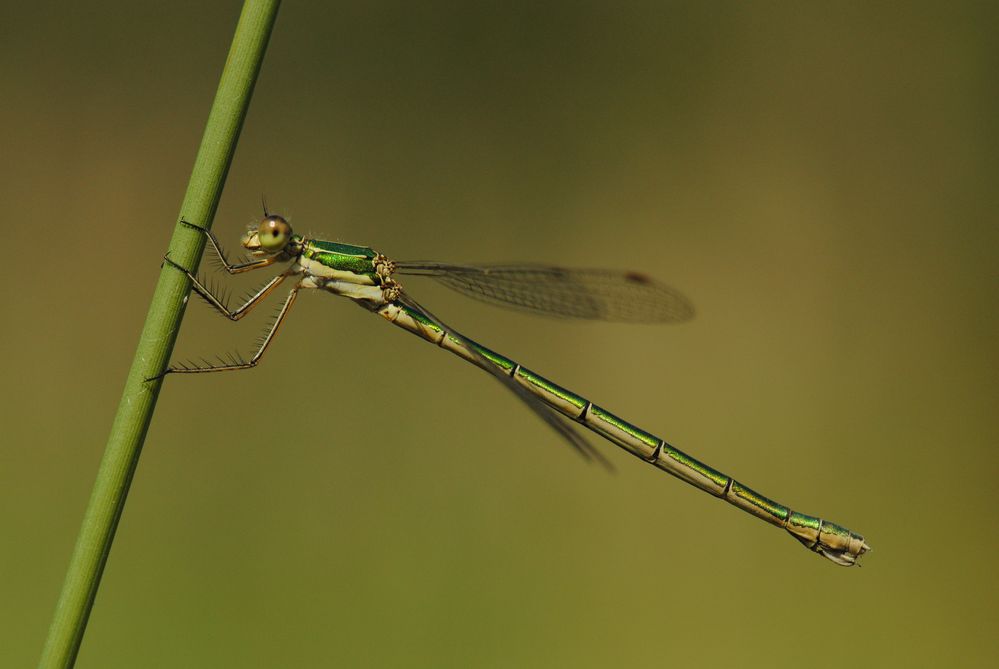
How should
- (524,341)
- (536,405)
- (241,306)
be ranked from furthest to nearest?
(524,341)
(536,405)
(241,306)

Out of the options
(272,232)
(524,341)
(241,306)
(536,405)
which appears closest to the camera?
(241,306)

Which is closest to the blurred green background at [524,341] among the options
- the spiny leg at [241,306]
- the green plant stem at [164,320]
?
the spiny leg at [241,306]

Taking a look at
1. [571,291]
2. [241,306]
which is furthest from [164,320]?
[571,291]

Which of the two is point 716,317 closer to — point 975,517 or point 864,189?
point 864,189

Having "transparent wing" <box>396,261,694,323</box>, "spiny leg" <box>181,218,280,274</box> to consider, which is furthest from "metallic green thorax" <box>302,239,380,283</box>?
"transparent wing" <box>396,261,694,323</box>

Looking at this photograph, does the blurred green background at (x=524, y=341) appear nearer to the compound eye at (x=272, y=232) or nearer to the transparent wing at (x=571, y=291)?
the transparent wing at (x=571, y=291)

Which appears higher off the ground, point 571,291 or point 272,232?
point 571,291

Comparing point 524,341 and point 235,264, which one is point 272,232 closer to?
point 235,264
